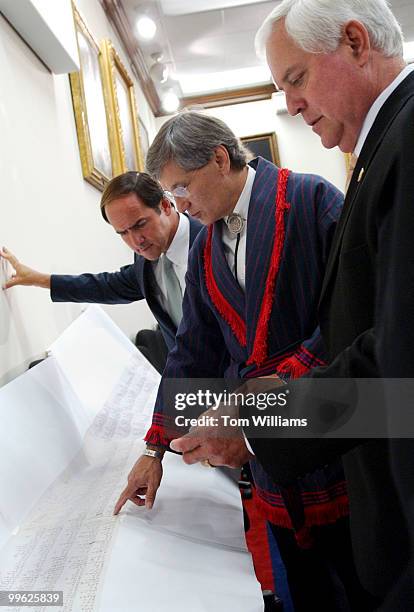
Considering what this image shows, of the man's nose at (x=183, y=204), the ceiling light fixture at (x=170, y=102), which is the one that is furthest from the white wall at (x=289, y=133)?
the man's nose at (x=183, y=204)

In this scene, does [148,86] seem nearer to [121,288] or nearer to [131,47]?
[131,47]

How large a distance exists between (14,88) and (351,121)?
115cm

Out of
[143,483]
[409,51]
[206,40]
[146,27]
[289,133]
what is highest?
[409,51]

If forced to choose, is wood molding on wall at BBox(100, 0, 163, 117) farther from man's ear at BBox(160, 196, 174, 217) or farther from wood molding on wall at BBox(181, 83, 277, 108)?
man's ear at BBox(160, 196, 174, 217)

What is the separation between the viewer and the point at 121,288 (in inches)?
75.4

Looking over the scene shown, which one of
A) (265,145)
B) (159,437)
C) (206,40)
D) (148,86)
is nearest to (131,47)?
(206,40)

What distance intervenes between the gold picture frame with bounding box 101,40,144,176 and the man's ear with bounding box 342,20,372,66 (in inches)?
87.4

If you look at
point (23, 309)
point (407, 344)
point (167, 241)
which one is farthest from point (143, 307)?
point (407, 344)

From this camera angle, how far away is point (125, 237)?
67.3 inches

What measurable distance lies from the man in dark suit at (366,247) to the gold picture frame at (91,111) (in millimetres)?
1485

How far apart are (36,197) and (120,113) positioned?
6.35 feet

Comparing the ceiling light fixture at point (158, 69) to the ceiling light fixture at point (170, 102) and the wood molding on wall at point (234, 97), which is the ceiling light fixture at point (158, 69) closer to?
the ceiling light fixture at point (170, 102)

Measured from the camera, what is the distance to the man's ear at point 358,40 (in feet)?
2.59

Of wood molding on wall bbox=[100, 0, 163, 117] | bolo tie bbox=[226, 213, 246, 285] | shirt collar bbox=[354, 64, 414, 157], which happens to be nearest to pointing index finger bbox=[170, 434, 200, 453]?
bolo tie bbox=[226, 213, 246, 285]
